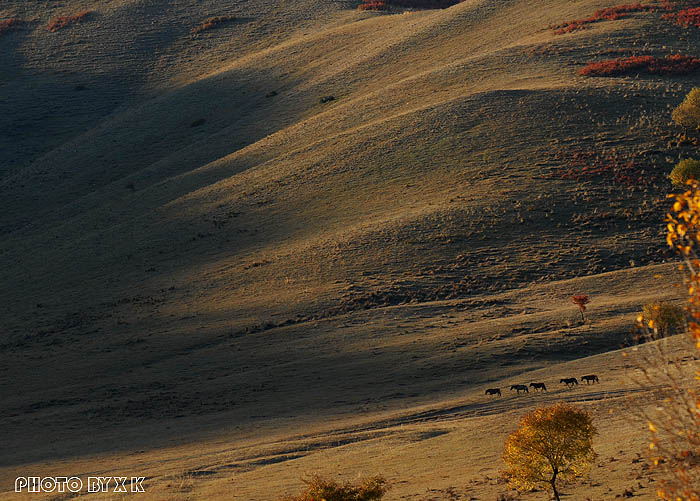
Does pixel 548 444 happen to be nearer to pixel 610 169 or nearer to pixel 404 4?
pixel 610 169

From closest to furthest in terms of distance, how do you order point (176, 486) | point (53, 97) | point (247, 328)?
point (176, 486)
point (247, 328)
point (53, 97)

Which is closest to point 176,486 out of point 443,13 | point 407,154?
point 407,154

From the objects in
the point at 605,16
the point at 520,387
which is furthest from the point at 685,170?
the point at 605,16

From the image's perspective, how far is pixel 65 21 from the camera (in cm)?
11612

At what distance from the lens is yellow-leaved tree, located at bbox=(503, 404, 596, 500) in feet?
53.7

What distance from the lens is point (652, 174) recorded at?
169 feet

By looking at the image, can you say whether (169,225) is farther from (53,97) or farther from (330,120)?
(53,97)

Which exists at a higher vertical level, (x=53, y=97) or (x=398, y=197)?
(x=53, y=97)

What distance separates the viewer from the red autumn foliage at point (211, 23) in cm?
11269

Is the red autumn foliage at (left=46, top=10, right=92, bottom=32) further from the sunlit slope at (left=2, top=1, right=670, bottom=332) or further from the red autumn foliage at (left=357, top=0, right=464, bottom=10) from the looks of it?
the red autumn foliage at (left=357, top=0, right=464, bottom=10)

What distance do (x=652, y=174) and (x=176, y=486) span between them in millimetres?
40701

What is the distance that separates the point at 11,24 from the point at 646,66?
9697 centimetres

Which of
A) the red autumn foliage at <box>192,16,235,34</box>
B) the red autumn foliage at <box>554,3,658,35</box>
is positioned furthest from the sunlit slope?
the red autumn foliage at <box>192,16,235,34</box>

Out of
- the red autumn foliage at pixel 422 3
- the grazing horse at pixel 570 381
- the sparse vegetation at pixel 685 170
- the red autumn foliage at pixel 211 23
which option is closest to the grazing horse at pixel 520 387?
the grazing horse at pixel 570 381
